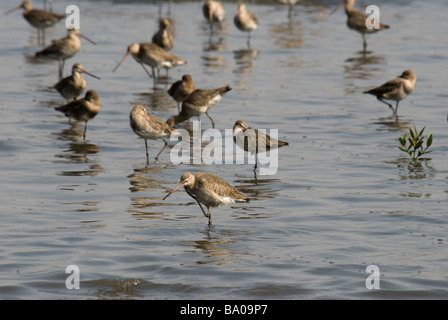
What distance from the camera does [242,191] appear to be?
499 inches

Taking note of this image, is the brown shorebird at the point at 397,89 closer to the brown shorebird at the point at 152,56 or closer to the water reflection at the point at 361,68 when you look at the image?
the water reflection at the point at 361,68

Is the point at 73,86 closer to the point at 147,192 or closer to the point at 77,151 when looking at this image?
the point at 77,151

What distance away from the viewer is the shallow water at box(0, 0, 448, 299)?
9.02m

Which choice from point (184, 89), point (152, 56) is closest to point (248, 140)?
point (184, 89)

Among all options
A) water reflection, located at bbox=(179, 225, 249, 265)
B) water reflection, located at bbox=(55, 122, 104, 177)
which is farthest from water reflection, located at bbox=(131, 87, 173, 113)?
water reflection, located at bbox=(179, 225, 249, 265)

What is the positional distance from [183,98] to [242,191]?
6.28m

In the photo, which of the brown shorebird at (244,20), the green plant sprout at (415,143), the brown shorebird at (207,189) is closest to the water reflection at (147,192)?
the brown shorebird at (207,189)

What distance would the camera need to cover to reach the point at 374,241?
10.2m

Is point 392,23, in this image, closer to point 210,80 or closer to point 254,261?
point 210,80

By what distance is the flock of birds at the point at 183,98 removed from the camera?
36.1 feet

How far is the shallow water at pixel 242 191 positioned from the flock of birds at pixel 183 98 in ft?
1.30

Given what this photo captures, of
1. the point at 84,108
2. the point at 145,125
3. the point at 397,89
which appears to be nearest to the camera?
the point at 145,125
